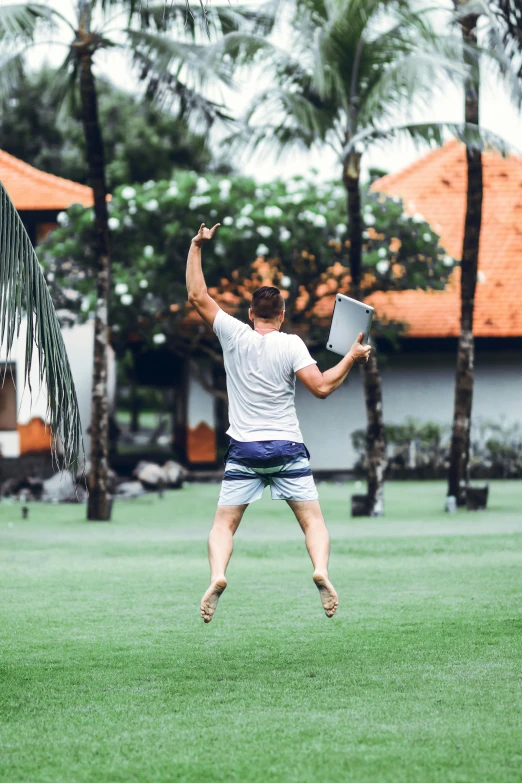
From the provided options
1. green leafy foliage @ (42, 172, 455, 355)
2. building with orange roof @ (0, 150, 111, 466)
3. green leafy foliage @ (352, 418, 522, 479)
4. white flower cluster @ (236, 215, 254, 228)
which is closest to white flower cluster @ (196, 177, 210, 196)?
green leafy foliage @ (42, 172, 455, 355)

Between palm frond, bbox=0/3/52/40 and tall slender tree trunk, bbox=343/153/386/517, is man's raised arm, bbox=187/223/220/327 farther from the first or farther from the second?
tall slender tree trunk, bbox=343/153/386/517

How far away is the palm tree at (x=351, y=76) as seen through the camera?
15414 millimetres

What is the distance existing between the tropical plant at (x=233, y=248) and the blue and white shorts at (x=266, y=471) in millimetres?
16165

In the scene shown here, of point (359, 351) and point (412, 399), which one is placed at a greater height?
point (412, 399)

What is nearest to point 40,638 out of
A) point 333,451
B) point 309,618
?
point 309,618

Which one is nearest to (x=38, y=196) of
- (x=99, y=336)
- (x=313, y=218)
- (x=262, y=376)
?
(x=313, y=218)

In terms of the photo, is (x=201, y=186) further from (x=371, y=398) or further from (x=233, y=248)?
(x=371, y=398)

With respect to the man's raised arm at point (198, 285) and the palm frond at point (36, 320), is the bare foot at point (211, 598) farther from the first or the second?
the man's raised arm at point (198, 285)

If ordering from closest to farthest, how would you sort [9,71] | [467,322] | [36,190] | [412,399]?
[9,71], [467,322], [36,190], [412,399]

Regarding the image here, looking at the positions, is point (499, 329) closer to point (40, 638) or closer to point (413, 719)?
point (40, 638)

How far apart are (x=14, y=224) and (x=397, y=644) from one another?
3.13m

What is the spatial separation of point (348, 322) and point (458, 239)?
74.7 ft

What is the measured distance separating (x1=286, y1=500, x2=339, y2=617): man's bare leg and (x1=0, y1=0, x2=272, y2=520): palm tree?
31.6 feet

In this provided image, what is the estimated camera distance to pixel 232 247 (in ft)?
75.6
